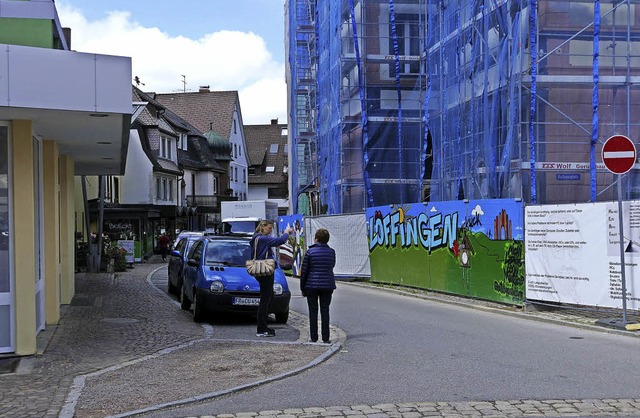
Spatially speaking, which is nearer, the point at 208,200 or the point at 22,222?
the point at 22,222

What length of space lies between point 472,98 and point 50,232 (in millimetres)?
12420

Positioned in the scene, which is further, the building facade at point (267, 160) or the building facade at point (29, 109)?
the building facade at point (267, 160)

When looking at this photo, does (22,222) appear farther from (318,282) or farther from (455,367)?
(455,367)

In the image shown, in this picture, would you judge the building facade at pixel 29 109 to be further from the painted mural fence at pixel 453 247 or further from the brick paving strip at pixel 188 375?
the painted mural fence at pixel 453 247

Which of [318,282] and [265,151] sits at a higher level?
[265,151]

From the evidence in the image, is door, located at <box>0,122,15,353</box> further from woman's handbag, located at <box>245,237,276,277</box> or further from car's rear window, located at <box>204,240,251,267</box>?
car's rear window, located at <box>204,240,251,267</box>

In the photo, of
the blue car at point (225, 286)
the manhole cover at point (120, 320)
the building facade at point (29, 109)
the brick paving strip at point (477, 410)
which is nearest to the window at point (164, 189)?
the blue car at point (225, 286)

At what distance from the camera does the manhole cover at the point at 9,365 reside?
8992mm

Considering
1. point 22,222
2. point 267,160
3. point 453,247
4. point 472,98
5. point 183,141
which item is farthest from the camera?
point 267,160

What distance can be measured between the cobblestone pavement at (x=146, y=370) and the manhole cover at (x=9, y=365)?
0.08 meters

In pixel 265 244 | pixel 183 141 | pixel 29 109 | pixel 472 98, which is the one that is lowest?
pixel 265 244

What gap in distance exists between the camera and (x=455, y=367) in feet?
29.9

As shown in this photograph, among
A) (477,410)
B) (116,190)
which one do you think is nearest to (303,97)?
(116,190)

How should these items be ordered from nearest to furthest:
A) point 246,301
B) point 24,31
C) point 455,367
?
point 455,367 < point 24,31 < point 246,301
